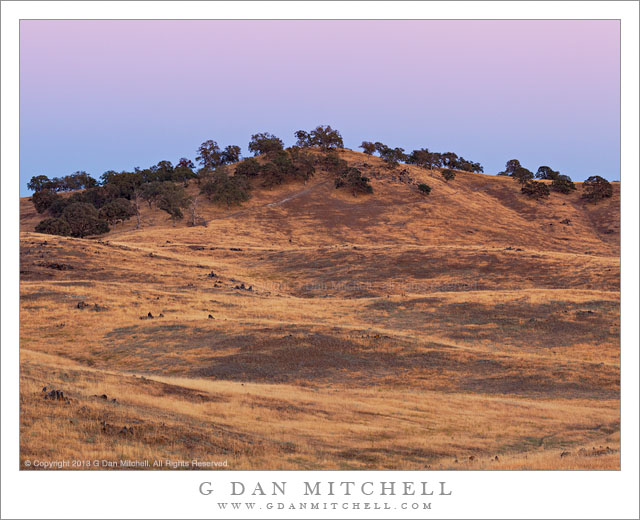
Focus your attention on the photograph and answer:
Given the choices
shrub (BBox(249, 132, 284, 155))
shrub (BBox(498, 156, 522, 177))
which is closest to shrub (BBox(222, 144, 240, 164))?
shrub (BBox(249, 132, 284, 155))

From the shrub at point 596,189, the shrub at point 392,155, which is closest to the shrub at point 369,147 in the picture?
the shrub at point 392,155

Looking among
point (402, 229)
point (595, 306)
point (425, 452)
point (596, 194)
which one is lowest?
point (425, 452)

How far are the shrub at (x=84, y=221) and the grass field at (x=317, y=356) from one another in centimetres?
1227

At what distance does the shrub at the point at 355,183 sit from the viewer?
381 ft

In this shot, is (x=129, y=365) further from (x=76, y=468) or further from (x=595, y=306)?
(x=595, y=306)

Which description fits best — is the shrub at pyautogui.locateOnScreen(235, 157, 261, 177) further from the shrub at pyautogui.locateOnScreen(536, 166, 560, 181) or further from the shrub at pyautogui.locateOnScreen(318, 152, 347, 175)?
the shrub at pyautogui.locateOnScreen(536, 166, 560, 181)

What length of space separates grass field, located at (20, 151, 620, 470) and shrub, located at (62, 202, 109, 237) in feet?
40.3

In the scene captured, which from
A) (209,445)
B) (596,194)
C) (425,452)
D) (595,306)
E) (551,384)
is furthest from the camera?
(596,194)

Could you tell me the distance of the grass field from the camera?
1703 cm

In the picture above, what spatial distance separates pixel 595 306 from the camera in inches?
1607

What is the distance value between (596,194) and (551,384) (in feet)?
334

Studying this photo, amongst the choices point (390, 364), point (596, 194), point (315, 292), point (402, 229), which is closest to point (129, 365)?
point (390, 364)

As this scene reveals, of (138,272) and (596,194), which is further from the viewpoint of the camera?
(596,194)

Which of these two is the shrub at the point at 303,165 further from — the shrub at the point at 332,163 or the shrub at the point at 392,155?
the shrub at the point at 392,155
